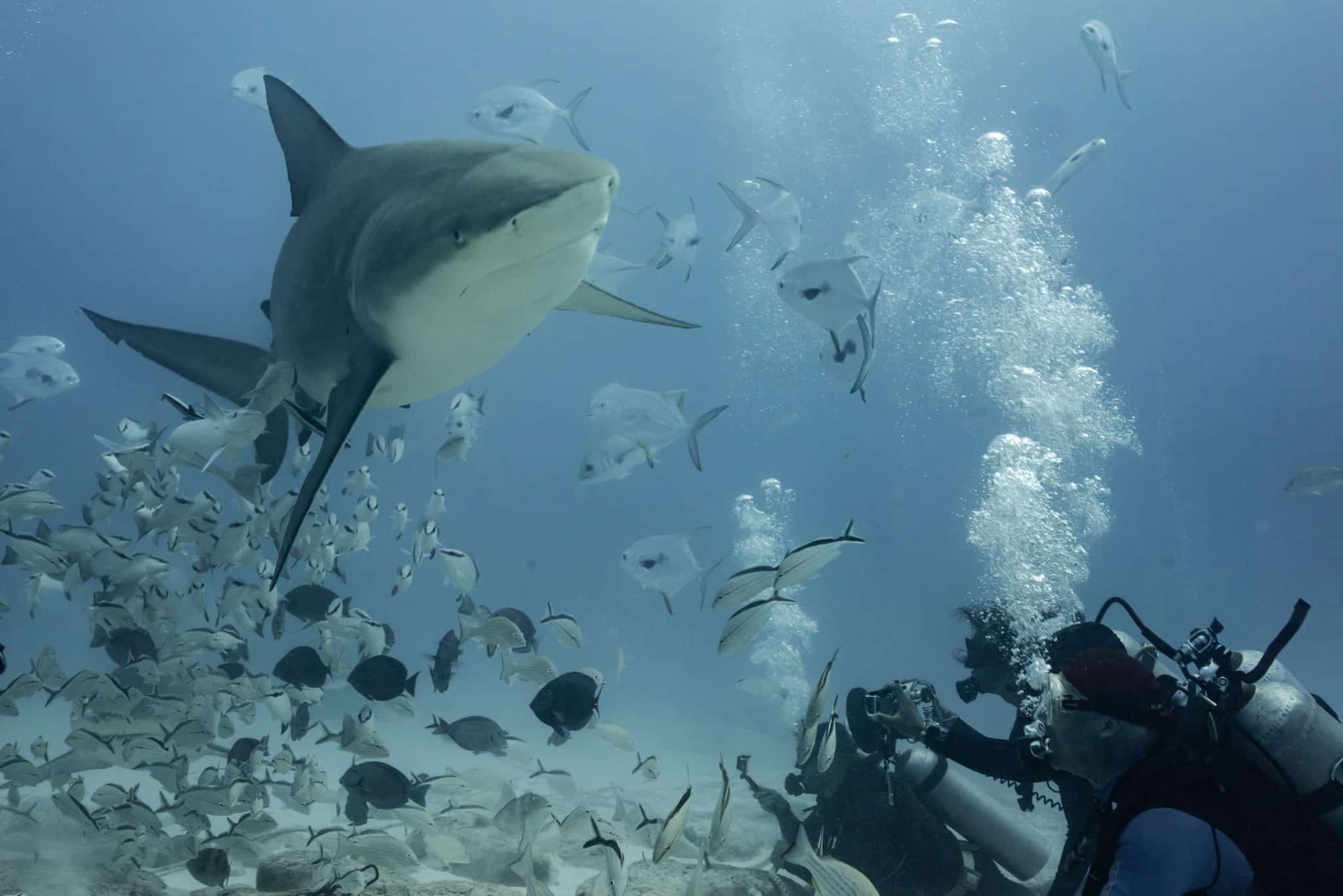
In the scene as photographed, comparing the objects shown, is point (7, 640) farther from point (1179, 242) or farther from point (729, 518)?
point (1179, 242)

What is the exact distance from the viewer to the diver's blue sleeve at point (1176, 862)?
173 cm

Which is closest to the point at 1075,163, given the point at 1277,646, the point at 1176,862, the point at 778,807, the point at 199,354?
the point at 1277,646

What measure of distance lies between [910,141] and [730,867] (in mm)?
54810

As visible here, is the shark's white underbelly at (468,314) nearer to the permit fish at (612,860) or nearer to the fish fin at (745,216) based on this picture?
the permit fish at (612,860)

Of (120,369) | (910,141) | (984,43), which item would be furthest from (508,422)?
(984,43)

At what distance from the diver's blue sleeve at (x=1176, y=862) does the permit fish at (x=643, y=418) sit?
4.77m

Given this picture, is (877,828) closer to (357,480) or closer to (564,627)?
(564,627)

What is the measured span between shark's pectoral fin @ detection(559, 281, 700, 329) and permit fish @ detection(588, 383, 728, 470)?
291 cm

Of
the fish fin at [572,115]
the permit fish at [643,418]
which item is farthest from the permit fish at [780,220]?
the fish fin at [572,115]

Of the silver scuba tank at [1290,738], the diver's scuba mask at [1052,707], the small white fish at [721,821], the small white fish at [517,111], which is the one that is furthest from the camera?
the small white fish at [517,111]

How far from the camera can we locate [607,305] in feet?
11.2

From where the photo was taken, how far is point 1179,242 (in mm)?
54562

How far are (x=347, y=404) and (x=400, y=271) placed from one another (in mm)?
594

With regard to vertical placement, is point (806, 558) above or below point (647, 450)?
above
